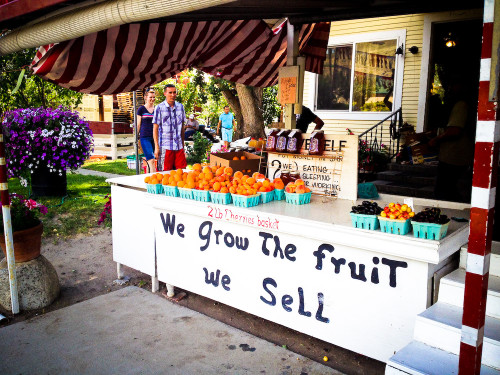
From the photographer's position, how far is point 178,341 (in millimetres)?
3680

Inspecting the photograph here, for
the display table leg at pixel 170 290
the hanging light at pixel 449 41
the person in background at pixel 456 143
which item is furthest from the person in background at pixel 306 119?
the hanging light at pixel 449 41

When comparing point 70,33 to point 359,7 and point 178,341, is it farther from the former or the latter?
point 359,7

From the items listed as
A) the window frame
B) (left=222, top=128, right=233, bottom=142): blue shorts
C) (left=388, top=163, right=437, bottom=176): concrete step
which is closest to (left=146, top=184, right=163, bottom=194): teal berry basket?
(left=388, top=163, right=437, bottom=176): concrete step

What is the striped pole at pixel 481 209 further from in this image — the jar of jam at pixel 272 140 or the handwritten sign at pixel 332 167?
the jar of jam at pixel 272 140

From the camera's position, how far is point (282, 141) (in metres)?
4.11

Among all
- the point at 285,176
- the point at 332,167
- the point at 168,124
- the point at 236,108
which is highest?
the point at 236,108

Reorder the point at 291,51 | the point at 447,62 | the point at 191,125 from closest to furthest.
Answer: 1. the point at 291,51
2. the point at 447,62
3. the point at 191,125

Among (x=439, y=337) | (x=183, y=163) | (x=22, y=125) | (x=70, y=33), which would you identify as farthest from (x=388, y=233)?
(x=22, y=125)

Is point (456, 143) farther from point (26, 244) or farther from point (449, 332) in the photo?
point (26, 244)

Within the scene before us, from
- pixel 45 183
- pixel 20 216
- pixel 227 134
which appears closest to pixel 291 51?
pixel 20 216

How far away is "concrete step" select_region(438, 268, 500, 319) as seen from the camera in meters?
2.59

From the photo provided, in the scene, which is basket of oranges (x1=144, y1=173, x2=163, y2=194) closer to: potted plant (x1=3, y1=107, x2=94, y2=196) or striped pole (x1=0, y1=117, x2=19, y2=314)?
striped pole (x1=0, y1=117, x2=19, y2=314)

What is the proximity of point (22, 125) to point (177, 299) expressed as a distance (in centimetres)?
583

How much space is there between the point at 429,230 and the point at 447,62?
8667 mm
